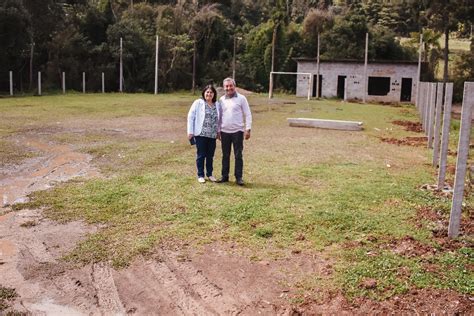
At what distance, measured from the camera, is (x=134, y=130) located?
582 inches

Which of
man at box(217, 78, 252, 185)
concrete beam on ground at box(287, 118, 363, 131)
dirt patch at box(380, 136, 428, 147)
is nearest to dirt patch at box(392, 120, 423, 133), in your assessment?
concrete beam on ground at box(287, 118, 363, 131)

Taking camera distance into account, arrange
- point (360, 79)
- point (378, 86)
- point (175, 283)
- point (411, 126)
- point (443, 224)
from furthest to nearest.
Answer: point (378, 86) < point (360, 79) < point (411, 126) < point (443, 224) < point (175, 283)

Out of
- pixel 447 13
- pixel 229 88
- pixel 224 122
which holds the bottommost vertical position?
pixel 224 122

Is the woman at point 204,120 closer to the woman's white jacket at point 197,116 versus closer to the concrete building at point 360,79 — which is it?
the woman's white jacket at point 197,116

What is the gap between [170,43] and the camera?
4016 cm

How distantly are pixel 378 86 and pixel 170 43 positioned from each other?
15.9 meters

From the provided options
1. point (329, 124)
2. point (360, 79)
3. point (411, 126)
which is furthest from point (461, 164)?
point (360, 79)

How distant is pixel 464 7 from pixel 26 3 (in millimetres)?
25258

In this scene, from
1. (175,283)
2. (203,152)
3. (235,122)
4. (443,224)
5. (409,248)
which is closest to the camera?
(175,283)

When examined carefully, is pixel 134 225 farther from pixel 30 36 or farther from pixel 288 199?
pixel 30 36

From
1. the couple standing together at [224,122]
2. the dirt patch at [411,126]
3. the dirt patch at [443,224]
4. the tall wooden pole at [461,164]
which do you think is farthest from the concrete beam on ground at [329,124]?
the tall wooden pole at [461,164]

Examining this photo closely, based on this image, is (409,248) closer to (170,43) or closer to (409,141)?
(409,141)

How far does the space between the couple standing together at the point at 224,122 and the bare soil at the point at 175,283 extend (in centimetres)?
254

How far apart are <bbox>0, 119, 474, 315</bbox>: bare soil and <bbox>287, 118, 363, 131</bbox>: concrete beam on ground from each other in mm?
11307
